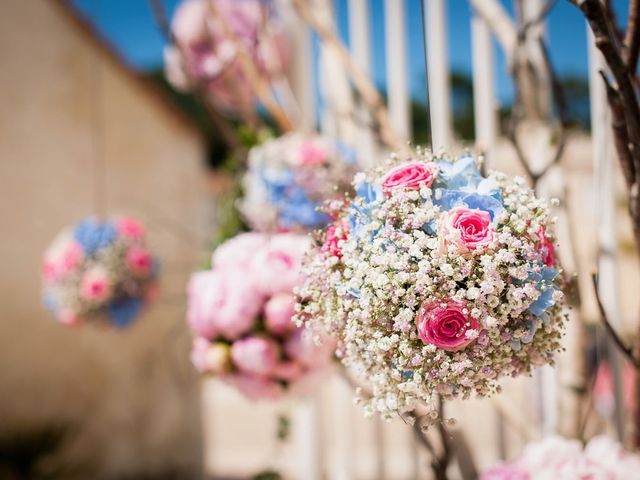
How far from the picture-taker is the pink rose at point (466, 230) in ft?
1.84

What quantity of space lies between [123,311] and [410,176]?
3.45ft

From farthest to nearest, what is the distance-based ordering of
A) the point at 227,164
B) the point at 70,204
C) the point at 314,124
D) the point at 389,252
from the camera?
the point at 70,204 → the point at 314,124 → the point at 227,164 → the point at 389,252

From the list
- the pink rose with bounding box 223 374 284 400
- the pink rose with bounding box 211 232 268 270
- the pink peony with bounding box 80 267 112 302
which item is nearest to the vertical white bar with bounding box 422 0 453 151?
the pink rose with bounding box 211 232 268 270

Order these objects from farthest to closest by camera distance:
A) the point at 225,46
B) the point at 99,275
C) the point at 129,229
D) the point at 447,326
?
the point at 225,46 → the point at 129,229 → the point at 99,275 → the point at 447,326

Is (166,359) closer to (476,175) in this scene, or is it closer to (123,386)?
(123,386)

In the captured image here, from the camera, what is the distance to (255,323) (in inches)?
38.5

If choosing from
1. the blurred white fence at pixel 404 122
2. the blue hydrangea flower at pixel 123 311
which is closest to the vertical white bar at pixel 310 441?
the blurred white fence at pixel 404 122

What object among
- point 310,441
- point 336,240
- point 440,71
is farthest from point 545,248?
point 310,441

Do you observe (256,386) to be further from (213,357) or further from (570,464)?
(570,464)

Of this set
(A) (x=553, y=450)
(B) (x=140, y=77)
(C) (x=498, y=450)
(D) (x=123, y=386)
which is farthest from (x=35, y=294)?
(A) (x=553, y=450)

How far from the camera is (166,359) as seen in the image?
7.61ft

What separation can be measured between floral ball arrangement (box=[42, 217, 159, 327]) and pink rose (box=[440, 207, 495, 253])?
41.2 inches

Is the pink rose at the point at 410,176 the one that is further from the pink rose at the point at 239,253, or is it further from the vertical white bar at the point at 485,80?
the vertical white bar at the point at 485,80

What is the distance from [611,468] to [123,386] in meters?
1.79
